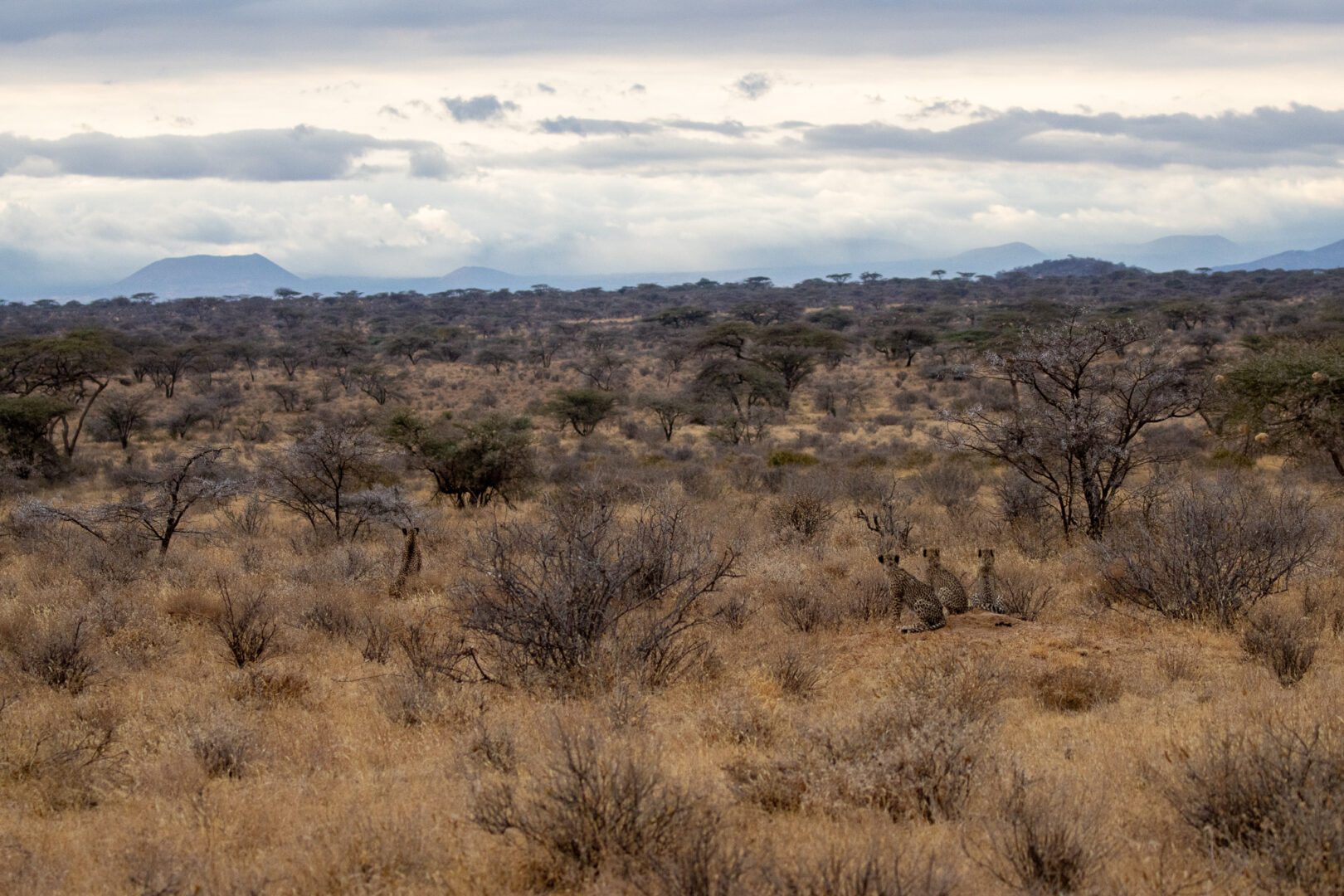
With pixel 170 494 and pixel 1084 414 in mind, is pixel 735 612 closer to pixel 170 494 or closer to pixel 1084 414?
pixel 1084 414

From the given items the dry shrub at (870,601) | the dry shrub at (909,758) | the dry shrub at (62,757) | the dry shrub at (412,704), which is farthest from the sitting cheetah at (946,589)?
the dry shrub at (62,757)

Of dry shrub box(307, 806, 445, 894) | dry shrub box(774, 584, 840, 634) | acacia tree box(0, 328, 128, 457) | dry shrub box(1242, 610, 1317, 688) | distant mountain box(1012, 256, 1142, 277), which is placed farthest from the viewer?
distant mountain box(1012, 256, 1142, 277)

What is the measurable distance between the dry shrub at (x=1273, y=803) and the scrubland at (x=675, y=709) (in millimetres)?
20

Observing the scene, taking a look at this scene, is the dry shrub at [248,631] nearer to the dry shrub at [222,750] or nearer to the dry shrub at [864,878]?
the dry shrub at [222,750]

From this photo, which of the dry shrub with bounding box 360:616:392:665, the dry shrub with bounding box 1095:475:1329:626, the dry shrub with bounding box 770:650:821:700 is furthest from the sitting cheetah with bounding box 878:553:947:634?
the dry shrub with bounding box 360:616:392:665

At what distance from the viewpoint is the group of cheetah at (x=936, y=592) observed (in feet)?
29.9

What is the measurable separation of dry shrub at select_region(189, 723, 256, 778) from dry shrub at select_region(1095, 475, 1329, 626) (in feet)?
26.1

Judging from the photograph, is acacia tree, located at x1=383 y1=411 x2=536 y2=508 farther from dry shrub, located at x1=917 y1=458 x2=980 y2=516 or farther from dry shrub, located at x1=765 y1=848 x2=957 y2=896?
dry shrub, located at x1=765 y1=848 x2=957 y2=896

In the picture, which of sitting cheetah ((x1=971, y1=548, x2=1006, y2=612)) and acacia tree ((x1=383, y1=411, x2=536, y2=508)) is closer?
sitting cheetah ((x1=971, y1=548, x2=1006, y2=612))

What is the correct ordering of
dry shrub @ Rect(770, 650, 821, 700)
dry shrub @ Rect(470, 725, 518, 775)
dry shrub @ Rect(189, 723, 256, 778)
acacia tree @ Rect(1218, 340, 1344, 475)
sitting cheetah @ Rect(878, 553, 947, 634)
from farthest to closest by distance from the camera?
acacia tree @ Rect(1218, 340, 1344, 475)
sitting cheetah @ Rect(878, 553, 947, 634)
dry shrub @ Rect(770, 650, 821, 700)
dry shrub @ Rect(189, 723, 256, 778)
dry shrub @ Rect(470, 725, 518, 775)

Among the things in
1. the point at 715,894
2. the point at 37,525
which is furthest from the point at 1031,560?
the point at 37,525

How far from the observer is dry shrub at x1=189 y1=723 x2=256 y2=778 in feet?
20.4

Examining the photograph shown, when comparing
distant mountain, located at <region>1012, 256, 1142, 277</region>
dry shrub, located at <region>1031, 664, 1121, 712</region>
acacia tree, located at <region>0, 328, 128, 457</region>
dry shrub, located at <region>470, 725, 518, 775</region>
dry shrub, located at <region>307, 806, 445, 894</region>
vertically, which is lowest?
dry shrub, located at <region>1031, 664, 1121, 712</region>

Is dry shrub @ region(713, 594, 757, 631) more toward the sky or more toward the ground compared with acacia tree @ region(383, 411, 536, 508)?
more toward the ground
